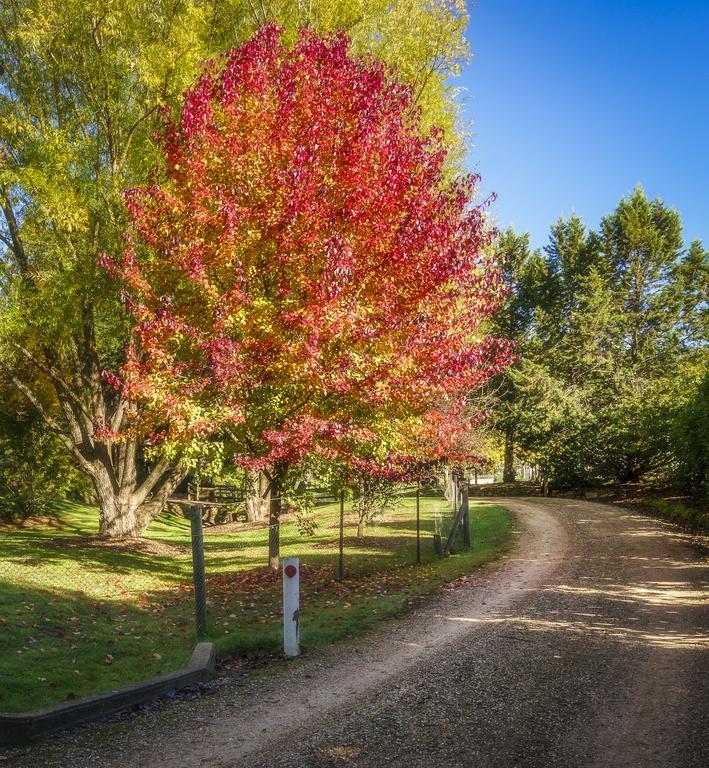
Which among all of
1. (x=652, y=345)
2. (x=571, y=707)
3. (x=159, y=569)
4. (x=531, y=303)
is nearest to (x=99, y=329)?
(x=159, y=569)

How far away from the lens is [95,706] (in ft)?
19.3

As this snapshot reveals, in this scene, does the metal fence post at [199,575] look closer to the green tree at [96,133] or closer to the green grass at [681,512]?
the green tree at [96,133]

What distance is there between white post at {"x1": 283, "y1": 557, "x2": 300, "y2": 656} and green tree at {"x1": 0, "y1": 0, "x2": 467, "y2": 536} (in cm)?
570

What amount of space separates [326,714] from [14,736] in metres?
2.67

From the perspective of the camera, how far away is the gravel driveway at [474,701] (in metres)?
5.08

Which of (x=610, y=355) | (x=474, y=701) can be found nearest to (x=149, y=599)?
(x=474, y=701)

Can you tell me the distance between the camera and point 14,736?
528 cm

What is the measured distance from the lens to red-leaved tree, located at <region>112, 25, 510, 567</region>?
10.7 metres

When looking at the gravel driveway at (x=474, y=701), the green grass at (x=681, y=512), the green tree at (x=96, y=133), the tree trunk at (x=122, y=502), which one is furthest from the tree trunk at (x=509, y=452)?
the gravel driveway at (x=474, y=701)

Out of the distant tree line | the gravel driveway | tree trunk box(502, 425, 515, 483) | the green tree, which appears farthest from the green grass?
tree trunk box(502, 425, 515, 483)

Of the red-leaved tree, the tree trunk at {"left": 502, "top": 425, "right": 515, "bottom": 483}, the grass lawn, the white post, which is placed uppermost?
the red-leaved tree

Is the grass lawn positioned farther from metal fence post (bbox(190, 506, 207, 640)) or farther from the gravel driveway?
the gravel driveway

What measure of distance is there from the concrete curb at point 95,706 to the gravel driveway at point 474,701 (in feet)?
0.58

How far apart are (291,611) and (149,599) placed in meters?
4.47
